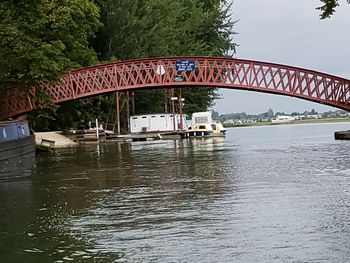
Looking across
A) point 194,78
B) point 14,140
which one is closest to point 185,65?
point 194,78

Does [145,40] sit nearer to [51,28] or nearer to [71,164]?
[51,28]

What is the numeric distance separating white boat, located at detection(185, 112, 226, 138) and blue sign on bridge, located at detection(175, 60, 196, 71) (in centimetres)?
1196

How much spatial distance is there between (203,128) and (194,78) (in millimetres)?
11237

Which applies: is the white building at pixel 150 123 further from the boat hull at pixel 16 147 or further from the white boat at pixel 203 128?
the boat hull at pixel 16 147

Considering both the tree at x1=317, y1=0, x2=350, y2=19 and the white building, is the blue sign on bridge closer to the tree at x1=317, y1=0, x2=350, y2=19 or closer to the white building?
the white building

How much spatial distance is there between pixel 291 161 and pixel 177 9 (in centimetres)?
6093

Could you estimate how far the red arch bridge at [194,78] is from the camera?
2486 inches

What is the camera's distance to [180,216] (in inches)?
594

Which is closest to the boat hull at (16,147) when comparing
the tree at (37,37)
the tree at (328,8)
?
the tree at (37,37)

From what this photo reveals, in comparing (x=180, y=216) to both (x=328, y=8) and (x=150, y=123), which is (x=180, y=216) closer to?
(x=328, y=8)

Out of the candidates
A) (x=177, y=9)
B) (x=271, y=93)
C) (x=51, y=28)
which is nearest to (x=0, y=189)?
(x=51, y=28)

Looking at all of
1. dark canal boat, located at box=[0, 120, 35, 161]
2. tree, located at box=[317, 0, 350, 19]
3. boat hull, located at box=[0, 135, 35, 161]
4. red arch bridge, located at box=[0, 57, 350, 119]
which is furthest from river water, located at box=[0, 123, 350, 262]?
red arch bridge, located at box=[0, 57, 350, 119]

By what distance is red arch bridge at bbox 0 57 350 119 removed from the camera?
2486 inches

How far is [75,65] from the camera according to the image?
198 feet
